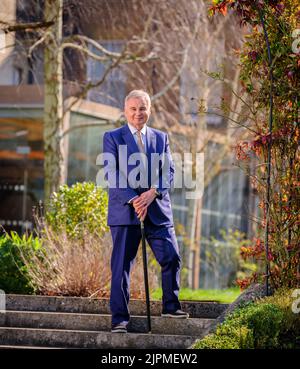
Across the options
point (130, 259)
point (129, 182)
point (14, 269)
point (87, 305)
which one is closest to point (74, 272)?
point (87, 305)

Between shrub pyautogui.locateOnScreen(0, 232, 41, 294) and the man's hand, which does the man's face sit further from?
shrub pyautogui.locateOnScreen(0, 232, 41, 294)

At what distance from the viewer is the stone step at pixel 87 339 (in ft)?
29.7

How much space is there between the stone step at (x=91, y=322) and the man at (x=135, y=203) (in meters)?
0.27

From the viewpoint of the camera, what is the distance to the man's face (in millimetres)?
9281

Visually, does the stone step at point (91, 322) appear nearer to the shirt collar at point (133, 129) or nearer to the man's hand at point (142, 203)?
the man's hand at point (142, 203)

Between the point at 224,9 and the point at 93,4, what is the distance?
27.6 ft

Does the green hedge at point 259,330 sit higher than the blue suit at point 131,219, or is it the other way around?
the blue suit at point 131,219

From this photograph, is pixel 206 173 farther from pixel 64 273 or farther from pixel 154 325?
pixel 154 325

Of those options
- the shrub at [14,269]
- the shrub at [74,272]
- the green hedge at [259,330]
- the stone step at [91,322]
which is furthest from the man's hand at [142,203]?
the shrub at [14,269]

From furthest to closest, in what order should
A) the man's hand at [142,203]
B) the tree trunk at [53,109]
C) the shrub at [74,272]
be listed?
the tree trunk at [53,109] < the shrub at [74,272] < the man's hand at [142,203]

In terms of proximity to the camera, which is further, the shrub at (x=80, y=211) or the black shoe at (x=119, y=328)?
the shrub at (x=80, y=211)

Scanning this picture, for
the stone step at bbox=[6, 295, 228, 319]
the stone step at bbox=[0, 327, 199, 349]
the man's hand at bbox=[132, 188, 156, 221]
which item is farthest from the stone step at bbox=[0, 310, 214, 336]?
the man's hand at bbox=[132, 188, 156, 221]

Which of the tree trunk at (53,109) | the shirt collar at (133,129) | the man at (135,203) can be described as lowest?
the man at (135,203)
